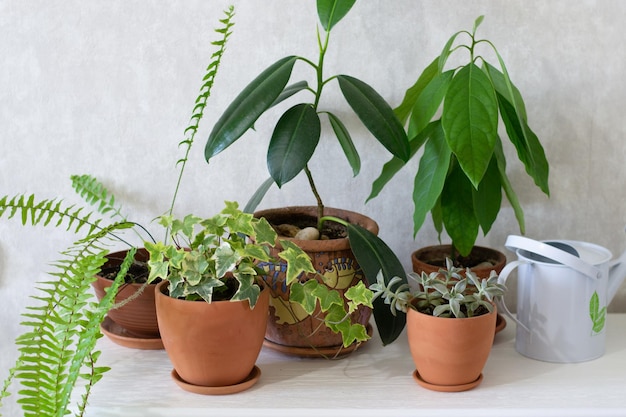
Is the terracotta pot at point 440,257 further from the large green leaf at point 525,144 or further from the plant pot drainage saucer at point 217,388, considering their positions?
the plant pot drainage saucer at point 217,388

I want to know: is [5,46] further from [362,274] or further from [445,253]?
[445,253]

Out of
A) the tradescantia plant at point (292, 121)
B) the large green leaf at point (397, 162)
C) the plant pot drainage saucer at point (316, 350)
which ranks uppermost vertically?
the tradescantia plant at point (292, 121)

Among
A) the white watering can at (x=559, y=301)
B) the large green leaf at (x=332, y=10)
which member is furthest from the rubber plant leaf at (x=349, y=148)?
the white watering can at (x=559, y=301)

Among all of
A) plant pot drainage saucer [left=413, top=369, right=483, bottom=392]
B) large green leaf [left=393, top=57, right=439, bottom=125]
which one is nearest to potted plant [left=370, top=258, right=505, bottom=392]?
plant pot drainage saucer [left=413, top=369, right=483, bottom=392]

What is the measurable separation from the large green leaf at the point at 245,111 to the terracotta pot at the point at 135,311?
275 mm

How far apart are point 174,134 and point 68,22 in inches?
11.4

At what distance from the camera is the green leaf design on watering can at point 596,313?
1201 millimetres

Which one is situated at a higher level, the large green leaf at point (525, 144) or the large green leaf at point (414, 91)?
the large green leaf at point (414, 91)

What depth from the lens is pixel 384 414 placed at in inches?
41.7

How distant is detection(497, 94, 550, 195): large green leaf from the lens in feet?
3.95

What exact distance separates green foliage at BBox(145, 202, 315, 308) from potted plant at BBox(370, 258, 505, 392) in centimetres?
17

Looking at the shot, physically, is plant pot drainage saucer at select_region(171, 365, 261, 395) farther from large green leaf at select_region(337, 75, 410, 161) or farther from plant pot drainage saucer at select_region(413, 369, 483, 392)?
large green leaf at select_region(337, 75, 410, 161)

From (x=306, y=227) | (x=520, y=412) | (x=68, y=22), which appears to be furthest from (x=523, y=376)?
(x=68, y=22)

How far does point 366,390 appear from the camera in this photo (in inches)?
44.6
